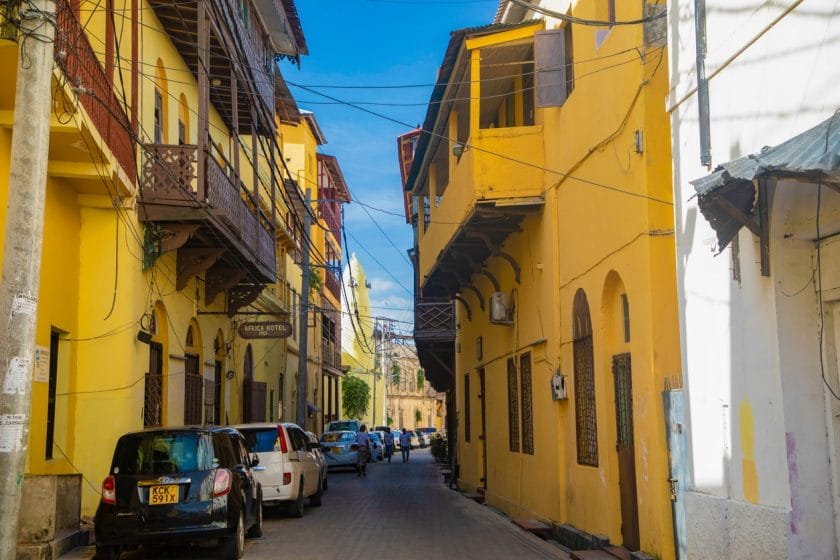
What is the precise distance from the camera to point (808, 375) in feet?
24.0

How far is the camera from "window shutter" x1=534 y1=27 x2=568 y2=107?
48.0ft

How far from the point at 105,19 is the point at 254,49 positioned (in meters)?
7.30

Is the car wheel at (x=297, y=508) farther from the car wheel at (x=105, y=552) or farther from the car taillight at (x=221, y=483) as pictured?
the car wheel at (x=105, y=552)

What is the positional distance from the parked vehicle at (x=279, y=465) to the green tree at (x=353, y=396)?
169 feet

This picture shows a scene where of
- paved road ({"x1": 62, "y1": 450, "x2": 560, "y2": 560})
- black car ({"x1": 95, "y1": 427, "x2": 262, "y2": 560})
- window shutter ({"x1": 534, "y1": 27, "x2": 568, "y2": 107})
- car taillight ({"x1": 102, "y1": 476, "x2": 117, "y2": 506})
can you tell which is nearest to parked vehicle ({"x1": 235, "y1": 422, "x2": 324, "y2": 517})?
paved road ({"x1": 62, "y1": 450, "x2": 560, "y2": 560})

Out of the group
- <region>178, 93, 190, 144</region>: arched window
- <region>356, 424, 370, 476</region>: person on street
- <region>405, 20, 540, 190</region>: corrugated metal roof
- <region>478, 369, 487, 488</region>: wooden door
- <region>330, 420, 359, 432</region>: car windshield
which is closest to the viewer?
<region>405, 20, 540, 190</region>: corrugated metal roof

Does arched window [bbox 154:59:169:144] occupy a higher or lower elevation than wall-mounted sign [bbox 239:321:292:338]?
higher

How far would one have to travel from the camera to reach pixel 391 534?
14383 mm

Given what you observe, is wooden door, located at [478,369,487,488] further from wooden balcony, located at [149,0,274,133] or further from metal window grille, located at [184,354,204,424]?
wooden balcony, located at [149,0,274,133]

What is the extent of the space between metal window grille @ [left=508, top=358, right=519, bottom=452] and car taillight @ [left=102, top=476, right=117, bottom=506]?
8890 mm

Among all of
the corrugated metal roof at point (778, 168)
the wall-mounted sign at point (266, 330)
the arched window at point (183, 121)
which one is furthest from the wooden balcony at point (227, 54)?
the corrugated metal roof at point (778, 168)

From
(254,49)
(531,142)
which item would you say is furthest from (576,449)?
(254,49)

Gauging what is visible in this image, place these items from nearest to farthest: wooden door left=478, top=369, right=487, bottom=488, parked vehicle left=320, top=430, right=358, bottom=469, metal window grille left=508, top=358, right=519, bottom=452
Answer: metal window grille left=508, top=358, right=519, bottom=452 < wooden door left=478, top=369, right=487, bottom=488 < parked vehicle left=320, top=430, right=358, bottom=469

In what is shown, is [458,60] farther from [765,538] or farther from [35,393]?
[765,538]
